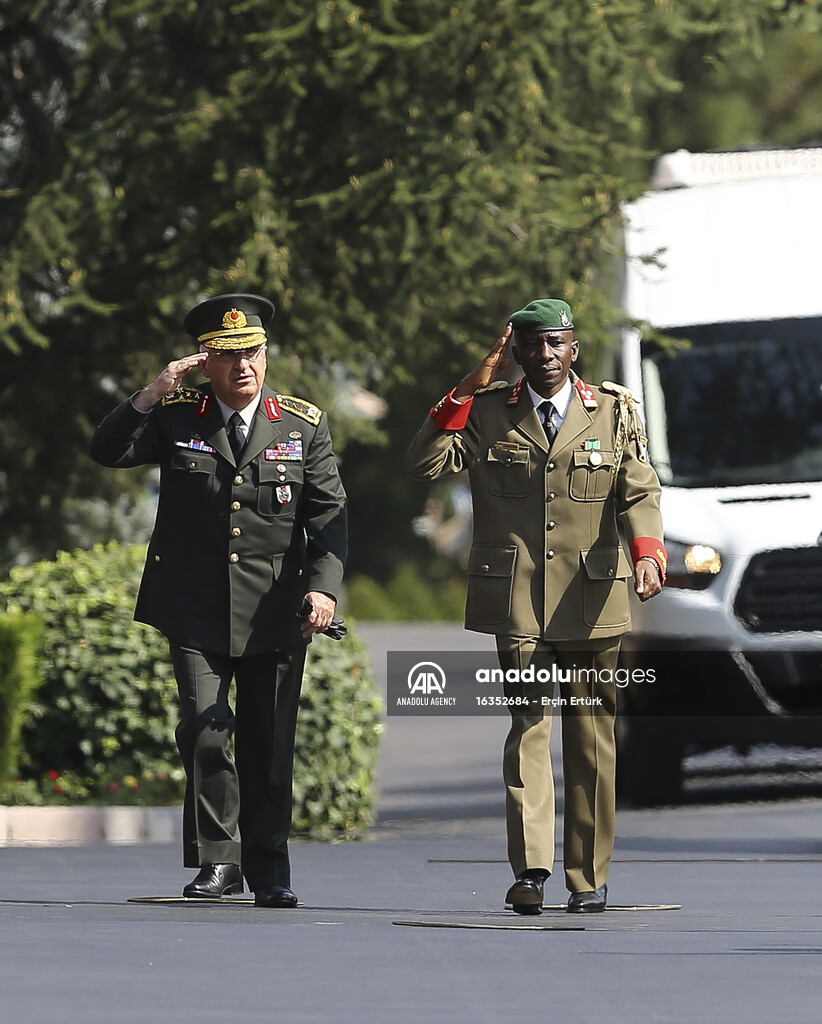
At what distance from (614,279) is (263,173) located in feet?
7.34

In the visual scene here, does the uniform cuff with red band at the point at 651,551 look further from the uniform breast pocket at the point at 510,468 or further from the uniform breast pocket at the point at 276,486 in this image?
the uniform breast pocket at the point at 276,486

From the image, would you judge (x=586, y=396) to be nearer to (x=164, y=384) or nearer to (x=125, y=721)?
(x=164, y=384)

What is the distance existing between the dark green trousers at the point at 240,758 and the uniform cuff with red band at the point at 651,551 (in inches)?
48.4

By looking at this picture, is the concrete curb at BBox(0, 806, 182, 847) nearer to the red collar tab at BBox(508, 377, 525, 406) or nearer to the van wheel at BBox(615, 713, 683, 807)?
the van wheel at BBox(615, 713, 683, 807)

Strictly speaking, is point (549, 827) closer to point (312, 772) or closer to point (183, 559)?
point (183, 559)

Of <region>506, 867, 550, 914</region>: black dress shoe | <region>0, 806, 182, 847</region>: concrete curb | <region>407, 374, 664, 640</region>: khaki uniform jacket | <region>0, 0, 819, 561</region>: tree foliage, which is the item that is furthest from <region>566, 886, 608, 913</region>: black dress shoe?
<region>0, 0, 819, 561</region>: tree foliage

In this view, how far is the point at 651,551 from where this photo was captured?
26.1ft

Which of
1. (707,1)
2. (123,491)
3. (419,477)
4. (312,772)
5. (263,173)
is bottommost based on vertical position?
(312,772)

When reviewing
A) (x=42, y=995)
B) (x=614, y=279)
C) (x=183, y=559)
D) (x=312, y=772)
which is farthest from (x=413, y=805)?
(x=42, y=995)

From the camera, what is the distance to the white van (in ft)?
39.5

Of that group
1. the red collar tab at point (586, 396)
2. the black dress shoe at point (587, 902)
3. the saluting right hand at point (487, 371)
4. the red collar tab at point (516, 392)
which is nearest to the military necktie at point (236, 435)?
the saluting right hand at point (487, 371)

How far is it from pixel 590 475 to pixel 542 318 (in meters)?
0.55

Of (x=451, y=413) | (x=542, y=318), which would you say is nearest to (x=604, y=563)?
(x=451, y=413)

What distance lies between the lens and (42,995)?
638cm
